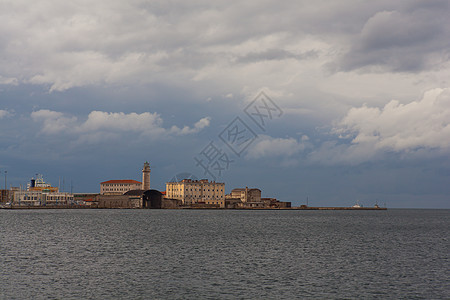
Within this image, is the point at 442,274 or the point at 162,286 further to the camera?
the point at 442,274

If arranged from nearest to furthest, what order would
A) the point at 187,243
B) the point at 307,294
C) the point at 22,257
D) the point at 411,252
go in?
the point at 307,294
the point at 22,257
the point at 411,252
the point at 187,243

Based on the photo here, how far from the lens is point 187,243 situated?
200 ft

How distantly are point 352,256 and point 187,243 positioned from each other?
2179 centimetres

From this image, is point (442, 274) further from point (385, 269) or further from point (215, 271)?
point (215, 271)

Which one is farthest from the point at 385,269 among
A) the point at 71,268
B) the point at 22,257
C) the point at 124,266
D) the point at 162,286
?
the point at 22,257

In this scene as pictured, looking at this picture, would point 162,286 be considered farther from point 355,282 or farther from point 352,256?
point 352,256

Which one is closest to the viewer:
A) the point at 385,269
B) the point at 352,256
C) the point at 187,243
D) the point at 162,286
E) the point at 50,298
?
the point at 50,298

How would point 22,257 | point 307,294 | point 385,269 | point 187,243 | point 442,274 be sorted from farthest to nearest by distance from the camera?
point 187,243, point 22,257, point 385,269, point 442,274, point 307,294

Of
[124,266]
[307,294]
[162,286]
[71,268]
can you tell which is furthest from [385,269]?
[71,268]

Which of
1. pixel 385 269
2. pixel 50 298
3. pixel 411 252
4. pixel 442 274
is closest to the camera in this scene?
pixel 50 298

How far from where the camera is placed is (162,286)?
107 feet

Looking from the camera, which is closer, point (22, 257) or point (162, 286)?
point (162, 286)

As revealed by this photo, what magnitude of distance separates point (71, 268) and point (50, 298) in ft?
35.6

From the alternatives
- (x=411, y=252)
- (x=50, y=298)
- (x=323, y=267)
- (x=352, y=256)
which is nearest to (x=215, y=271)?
(x=323, y=267)
